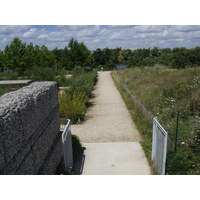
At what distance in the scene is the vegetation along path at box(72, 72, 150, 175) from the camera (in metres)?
7.16

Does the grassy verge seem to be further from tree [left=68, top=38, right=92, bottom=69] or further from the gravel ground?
tree [left=68, top=38, right=92, bottom=69]

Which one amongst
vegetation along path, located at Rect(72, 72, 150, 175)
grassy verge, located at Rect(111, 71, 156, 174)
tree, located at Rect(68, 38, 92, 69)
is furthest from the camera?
tree, located at Rect(68, 38, 92, 69)

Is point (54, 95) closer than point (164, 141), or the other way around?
point (164, 141)

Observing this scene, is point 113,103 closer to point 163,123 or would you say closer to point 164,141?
point 163,123

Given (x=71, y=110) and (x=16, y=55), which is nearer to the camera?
(x=71, y=110)

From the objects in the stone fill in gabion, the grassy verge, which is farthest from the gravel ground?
the stone fill in gabion

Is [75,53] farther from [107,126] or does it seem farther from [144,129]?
[144,129]

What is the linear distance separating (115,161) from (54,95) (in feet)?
8.99

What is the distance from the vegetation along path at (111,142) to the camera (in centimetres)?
716

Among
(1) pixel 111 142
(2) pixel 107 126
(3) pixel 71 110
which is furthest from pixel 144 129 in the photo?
(3) pixel 71 110

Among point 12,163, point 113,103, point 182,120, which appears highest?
point 12,163

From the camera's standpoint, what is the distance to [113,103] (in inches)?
662

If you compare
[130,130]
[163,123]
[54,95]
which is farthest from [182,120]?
[54,95]

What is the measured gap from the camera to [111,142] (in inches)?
369
